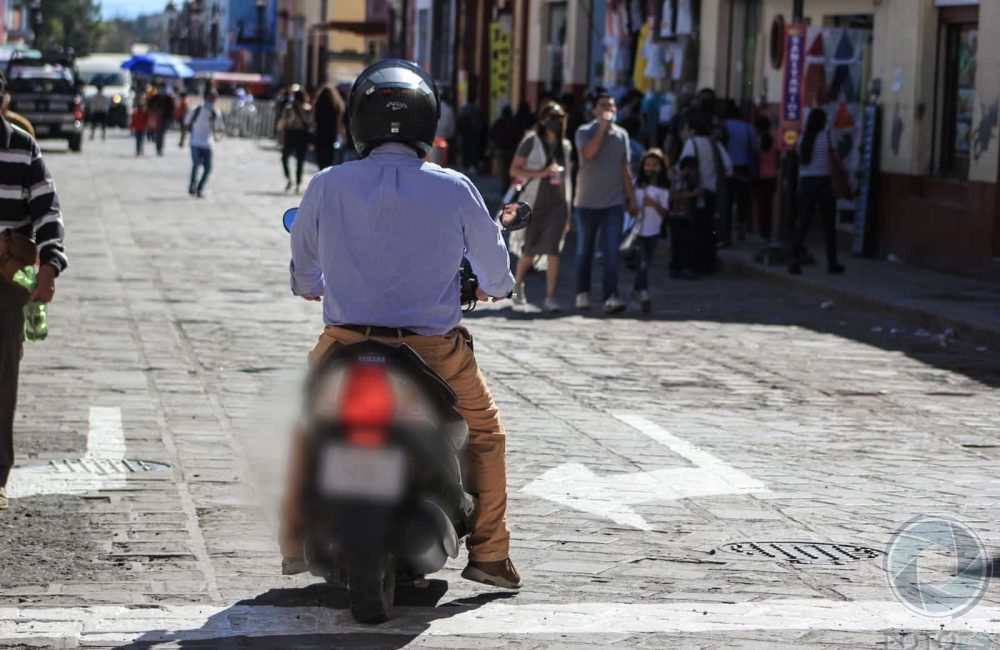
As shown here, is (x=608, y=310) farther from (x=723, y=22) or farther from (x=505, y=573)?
(x=723, y=22)

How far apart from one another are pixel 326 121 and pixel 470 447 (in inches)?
962

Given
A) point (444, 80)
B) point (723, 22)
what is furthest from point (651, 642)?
point (444, 80)

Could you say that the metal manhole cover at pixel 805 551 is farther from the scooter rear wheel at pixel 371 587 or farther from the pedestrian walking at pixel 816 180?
the pedestrian walking at pixel 816 180

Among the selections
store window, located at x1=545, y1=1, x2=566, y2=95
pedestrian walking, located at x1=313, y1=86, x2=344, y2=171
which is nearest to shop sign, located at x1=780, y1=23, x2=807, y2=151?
pedestrian walking, located at x1=313, y1=86, x2=344, y2=171

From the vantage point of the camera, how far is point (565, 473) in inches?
313

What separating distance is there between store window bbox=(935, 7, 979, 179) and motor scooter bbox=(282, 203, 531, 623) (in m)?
14.8

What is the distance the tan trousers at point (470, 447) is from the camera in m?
5.45

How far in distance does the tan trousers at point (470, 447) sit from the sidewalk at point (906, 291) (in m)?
8.66

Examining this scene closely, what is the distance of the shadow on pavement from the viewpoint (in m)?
5.18

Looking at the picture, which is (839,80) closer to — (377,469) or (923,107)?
(923,107)

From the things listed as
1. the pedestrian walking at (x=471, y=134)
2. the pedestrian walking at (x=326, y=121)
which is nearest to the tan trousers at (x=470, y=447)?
the pedestrian walking at (x=326, y=121)

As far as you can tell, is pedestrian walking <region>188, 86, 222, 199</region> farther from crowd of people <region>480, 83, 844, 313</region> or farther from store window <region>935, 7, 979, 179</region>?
store window <region>935, 7, 979, 179</region>

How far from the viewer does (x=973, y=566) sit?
6352 mm

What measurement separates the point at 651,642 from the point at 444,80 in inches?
1731
